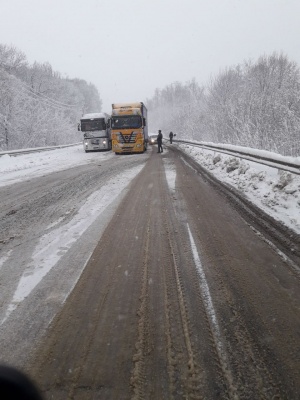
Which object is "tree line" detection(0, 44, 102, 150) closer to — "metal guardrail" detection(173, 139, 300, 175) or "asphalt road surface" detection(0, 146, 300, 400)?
"metal guardrail" detection(173, 139, 300, 175)

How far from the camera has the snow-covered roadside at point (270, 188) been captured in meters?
5.32

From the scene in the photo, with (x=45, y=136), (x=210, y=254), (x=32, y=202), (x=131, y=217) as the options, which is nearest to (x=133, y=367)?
(x=210, y=254)

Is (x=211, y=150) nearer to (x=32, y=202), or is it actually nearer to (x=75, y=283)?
(x=32, y=202)

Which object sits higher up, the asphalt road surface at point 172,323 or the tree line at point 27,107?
the tree line at point 27,107

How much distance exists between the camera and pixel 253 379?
1.83 meters

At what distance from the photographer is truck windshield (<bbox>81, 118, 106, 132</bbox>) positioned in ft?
82.8

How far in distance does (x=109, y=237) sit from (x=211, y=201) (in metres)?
3.08

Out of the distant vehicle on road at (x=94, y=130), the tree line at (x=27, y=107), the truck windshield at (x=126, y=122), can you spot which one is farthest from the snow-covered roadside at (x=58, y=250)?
the tree line at (x=27, y=107)

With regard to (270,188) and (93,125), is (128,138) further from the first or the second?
(270,188)

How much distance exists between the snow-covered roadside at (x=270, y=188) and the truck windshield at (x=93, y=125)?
17.5 meters

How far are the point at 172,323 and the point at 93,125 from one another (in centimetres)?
2484

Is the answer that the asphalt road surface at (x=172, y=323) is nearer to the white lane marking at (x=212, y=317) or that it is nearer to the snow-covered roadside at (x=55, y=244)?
the white lane marking at (x=212, y=317)

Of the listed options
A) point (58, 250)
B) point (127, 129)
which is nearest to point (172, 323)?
point (58, 250)

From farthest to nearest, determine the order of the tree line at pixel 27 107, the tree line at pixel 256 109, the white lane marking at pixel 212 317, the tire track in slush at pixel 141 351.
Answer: the tree line at pixel 27 107, the tree line at pixel 256 109, the white lane marking at pixel 212 317, the tire track in slush at pixel 141 351
